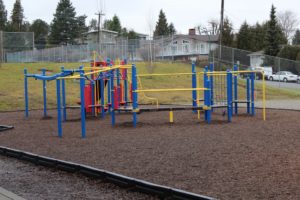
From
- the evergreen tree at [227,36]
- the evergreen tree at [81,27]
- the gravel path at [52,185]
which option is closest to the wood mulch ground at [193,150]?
the gravel path at [52,185]

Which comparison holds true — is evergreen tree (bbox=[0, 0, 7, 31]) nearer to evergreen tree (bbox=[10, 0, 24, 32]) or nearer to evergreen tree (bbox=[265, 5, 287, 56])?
evergreen tree (bbox=[10, 0, 24, 32])

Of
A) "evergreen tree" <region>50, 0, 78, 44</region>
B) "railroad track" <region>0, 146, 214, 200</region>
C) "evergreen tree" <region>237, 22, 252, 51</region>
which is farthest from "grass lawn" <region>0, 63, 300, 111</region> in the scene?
"evergreen tree" <region>50, 0, 78, 44</region>

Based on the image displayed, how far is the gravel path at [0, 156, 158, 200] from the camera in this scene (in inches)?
233

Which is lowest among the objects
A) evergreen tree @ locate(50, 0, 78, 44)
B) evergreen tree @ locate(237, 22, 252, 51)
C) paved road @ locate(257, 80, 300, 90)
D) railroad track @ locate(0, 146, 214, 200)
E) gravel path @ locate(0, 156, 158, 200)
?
gravel path @ locate(0, 156, 158, 200)

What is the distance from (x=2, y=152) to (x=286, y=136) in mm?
6294

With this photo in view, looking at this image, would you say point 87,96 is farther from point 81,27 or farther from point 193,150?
point 81,27

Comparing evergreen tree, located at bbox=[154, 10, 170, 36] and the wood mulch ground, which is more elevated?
evergreen tree, located at bbox=[154, 10, 170, 36]

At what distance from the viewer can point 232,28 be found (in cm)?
7050

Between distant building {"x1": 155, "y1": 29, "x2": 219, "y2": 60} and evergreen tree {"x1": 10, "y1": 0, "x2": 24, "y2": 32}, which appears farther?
evergreen tree {"x1": 10, "y1": 0, "x2": 24, "y2": 32}

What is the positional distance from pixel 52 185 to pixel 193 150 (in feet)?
10.0

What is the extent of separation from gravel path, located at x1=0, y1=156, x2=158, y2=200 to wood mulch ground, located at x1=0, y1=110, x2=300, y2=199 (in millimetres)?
534

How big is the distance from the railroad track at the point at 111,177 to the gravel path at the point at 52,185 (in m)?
0.10

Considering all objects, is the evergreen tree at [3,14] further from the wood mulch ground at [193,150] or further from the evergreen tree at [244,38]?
the wood mulch ground at [193,150]

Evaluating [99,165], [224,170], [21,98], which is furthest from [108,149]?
[21,98]
